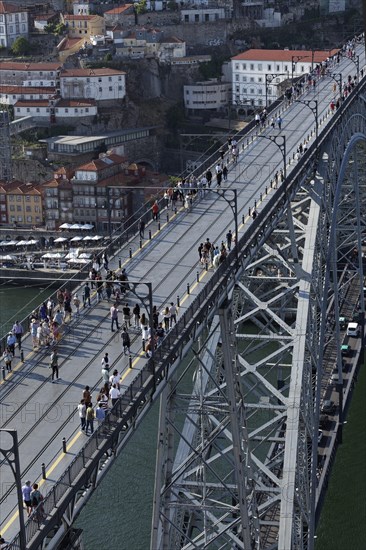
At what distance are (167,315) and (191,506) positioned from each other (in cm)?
371

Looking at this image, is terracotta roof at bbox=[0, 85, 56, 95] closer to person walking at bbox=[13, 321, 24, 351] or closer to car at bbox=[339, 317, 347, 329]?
car at bbox=[339, 317, 347, 329]

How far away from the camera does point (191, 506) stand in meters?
26.7

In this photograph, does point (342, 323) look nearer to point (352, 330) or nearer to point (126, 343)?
point (352, 330)

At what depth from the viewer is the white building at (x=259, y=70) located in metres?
92.9

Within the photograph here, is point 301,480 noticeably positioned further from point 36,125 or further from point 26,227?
point 36,125

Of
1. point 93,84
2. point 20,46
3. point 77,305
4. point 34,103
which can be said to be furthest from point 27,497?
point 20,46

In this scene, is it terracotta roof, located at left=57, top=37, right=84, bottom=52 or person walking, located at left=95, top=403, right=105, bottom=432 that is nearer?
person walking, located at left=95, top=403, right=105, bottom=432

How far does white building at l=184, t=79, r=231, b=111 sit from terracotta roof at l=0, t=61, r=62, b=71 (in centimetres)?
896

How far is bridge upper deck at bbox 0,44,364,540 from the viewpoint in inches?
852

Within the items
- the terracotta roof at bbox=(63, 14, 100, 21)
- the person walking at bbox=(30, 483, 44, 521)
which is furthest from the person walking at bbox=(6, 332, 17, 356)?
the terracotta roof at bbox=(63, 14, 100, 21)

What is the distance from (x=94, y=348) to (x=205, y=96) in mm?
70152

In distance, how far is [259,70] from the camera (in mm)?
94375

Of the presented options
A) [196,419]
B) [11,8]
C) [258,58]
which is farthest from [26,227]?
[196,419]

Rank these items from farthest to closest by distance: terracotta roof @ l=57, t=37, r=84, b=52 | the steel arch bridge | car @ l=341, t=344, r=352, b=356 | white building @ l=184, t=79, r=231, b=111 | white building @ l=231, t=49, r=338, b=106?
terracotta roof @ l=57, t=37, r=84, b=52 < white building @ l=184, t=79, r=231, b=111 < white building @ l=231, t=49, r=338, b=106 < car @ l=341, t=344, r=352, b=356 < the steel arch bridge
